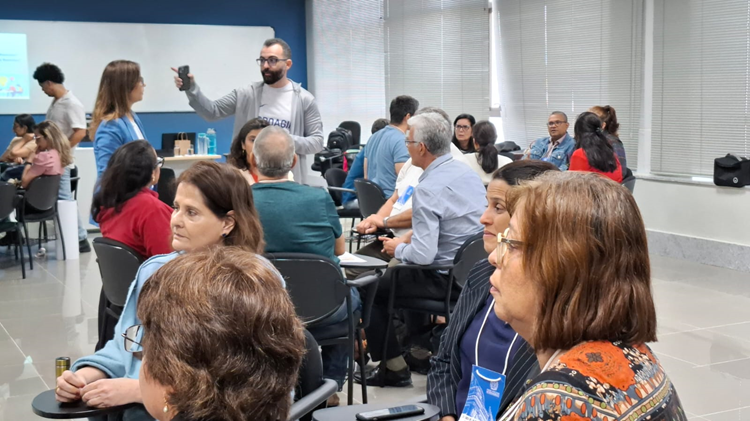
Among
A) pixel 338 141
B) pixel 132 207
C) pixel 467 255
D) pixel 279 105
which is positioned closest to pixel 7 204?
pixel 279 105

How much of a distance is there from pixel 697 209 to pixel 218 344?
6.70m

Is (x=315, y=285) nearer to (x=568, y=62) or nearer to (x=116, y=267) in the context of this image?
(x=116, y=267)

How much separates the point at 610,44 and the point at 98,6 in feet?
24.5

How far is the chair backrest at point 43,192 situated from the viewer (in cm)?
688

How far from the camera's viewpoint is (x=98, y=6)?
11406mm

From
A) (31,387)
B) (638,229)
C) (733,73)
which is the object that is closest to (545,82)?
(733,73)

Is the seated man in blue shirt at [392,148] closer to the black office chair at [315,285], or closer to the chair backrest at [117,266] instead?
the black office chair at [315,285]

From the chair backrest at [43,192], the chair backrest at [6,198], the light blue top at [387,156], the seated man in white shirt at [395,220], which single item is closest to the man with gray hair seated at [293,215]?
the seated man in white shirt at [395,220]

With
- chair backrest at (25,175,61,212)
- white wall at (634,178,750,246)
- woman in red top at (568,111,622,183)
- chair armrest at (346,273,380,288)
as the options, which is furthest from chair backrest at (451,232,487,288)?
chair backrest at (25,175,61,212)

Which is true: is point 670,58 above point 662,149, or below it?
above

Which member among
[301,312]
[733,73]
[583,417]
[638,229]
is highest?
[733,73]

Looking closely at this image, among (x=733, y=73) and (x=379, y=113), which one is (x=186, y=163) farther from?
(x=733, y=73)

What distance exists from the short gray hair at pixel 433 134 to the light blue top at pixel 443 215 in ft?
0.60

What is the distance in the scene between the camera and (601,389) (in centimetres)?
115
